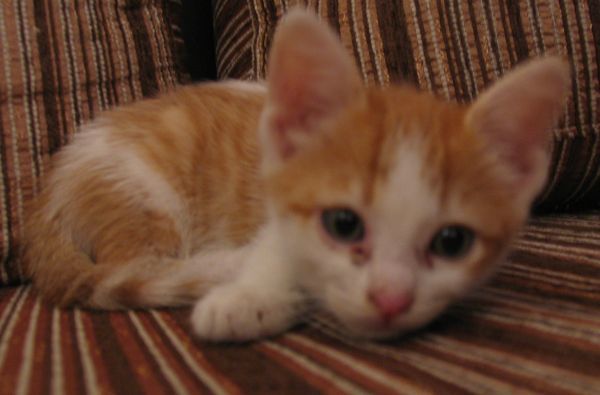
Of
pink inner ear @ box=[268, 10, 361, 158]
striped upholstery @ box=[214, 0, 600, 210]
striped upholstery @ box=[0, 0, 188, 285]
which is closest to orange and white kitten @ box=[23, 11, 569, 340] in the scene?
pink inner ear @ box=[268, 10, 361, 158]

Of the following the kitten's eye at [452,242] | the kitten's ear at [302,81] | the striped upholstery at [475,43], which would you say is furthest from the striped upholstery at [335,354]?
the striped upholstery at [475,43]

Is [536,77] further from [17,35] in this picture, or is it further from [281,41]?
[17,35]

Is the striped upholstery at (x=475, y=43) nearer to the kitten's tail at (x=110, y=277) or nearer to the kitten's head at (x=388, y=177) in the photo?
the kitten's head at (x=388, y=177)

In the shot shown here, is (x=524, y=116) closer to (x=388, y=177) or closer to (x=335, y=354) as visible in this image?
(x=388, y=177)

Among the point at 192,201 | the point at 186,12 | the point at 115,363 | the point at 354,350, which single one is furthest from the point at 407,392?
the point at 186,12

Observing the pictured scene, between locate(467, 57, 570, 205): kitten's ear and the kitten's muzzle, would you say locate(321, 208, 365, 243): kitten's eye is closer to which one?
the kitten's muzzle

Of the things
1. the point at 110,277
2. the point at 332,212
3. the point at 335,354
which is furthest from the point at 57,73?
the point at 335,354
